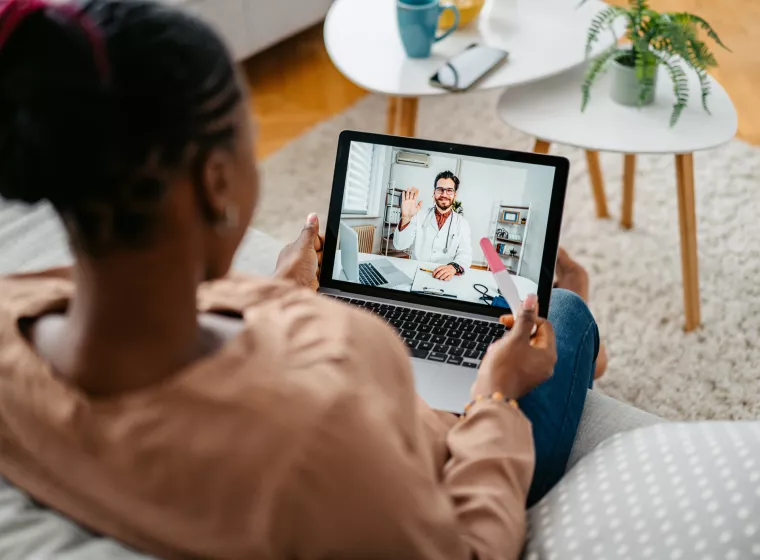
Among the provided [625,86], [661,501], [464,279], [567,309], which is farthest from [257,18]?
[661,501]

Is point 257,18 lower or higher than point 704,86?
lower

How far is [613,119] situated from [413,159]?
26.0 inches

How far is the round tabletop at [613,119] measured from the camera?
155cm

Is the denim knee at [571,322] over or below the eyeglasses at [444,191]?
below

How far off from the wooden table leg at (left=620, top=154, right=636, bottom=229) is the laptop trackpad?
104cm

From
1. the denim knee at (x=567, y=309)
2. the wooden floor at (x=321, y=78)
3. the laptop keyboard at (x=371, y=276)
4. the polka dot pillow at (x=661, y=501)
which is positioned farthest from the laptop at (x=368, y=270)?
the wooden floor at (x=321, y=78)

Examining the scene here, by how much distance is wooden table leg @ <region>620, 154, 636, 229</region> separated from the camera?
1901 mm

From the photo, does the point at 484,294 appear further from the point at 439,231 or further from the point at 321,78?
the point at 321,78

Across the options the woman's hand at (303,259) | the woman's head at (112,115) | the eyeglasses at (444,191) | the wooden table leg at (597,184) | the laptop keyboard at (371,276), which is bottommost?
the wooden table leg at (597,184)

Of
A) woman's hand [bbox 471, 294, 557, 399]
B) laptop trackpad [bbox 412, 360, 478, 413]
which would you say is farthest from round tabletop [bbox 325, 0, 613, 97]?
woman's hand [bbox 471, 294, 557, 399]

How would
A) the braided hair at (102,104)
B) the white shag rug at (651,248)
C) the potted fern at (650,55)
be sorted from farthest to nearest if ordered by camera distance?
the white shag rug at (651,248) → the potted fern at (650,55) → the braided hair at (102,104)

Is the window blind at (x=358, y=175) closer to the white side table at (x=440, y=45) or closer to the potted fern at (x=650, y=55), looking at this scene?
the white side table at (x=440, y=45)

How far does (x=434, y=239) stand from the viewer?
3.81ft

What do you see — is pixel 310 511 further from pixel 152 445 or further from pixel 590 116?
pixel 590 116
